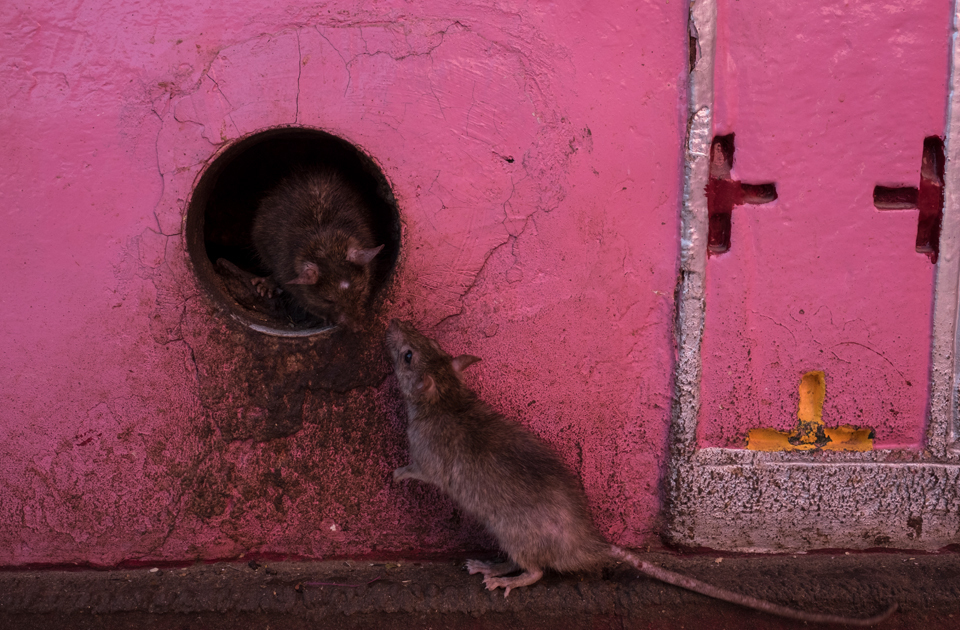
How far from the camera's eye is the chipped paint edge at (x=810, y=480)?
2842mm

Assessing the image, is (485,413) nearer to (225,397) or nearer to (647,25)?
(225,397)

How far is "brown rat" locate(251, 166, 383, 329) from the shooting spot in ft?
9.82

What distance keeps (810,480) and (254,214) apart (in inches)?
142

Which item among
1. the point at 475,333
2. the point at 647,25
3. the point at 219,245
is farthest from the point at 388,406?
the point at 647,25

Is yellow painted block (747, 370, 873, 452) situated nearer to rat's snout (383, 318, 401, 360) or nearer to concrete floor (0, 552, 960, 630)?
concrete floor (0, 552, 960, 630)

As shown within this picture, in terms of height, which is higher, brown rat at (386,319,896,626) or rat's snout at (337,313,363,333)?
rat's snout at (337,313,363,333)

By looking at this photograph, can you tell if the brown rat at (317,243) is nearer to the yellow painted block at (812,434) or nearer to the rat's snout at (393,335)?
the rat's snout at (393,335)

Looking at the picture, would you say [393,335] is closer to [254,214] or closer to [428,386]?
[428,386]

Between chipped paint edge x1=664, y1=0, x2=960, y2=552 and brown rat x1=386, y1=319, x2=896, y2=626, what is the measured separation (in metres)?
0.41

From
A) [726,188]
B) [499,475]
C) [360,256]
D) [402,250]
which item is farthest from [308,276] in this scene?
[726,188]

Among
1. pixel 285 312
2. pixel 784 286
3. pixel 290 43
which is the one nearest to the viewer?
pixel 290 43

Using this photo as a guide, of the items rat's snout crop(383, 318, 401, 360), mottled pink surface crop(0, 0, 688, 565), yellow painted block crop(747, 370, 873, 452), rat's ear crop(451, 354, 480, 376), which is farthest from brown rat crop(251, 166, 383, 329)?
yellow painted block crop(747, 370, 873, 452)

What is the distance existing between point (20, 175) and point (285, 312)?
145 cm

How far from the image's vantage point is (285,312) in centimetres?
355
